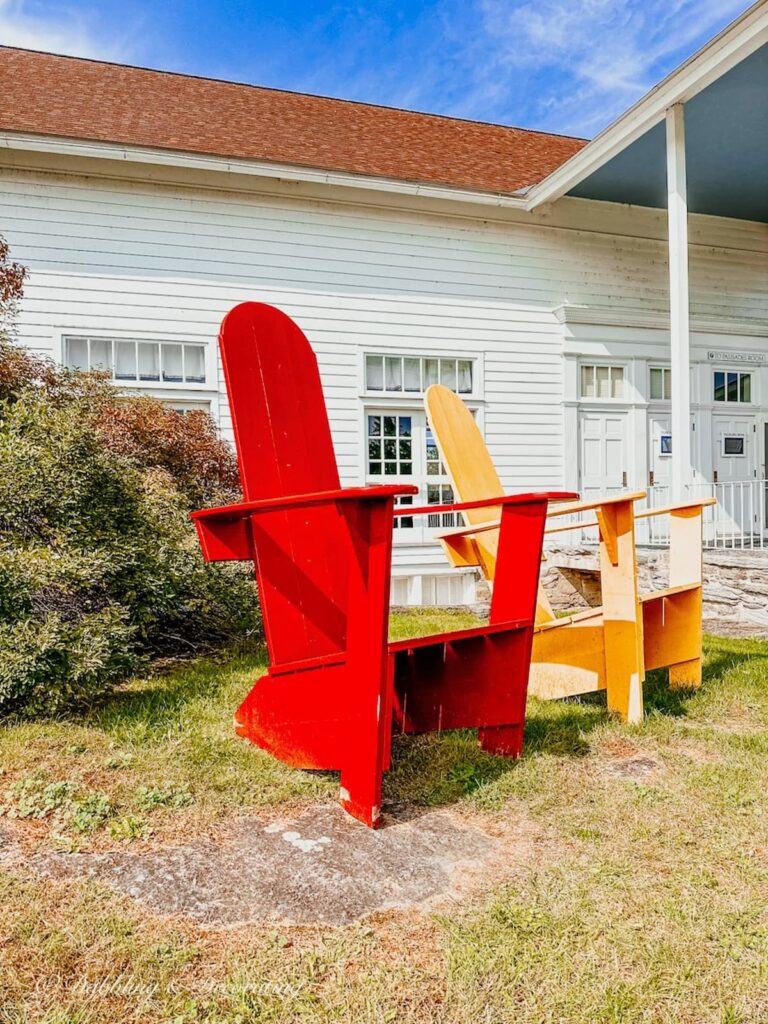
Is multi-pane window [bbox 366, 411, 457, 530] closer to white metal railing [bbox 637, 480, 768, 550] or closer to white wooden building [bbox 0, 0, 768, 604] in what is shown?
white wooden building [bbox 0, 0, 768, 604]

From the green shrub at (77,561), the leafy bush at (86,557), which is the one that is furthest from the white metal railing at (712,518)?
the green shrub at (77,561)

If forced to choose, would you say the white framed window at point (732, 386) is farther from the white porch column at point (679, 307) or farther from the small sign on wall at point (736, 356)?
the white porch column at point (679, 307)

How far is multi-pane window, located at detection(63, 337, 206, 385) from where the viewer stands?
8.28 m

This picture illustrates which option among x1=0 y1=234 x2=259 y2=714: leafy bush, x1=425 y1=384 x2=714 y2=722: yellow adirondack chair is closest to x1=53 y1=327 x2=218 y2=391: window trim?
x1=0 y1=234 x2=259 y2=714: leafy bush

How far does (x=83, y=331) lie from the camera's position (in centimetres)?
820

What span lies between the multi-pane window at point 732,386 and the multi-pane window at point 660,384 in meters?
0.78

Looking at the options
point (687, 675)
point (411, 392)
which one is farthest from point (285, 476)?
point (411, 392)

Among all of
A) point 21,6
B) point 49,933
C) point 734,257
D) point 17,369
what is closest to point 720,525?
point 734,257

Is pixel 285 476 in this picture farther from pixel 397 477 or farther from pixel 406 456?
pixel 406 456

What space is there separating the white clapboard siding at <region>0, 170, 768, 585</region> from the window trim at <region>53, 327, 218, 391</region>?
35 mm

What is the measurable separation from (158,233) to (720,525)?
832cm

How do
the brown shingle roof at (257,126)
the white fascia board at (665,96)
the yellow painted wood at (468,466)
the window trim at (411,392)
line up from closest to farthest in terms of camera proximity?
the yellow painted wood at (468,466)
the white fascia board at (665,96)
the brown shingle roof at (257,126)
the window trim at (411,392)

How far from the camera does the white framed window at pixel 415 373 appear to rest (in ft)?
30.5

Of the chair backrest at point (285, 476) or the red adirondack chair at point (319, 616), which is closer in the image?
the red adirondack chair at point (319, 616)
